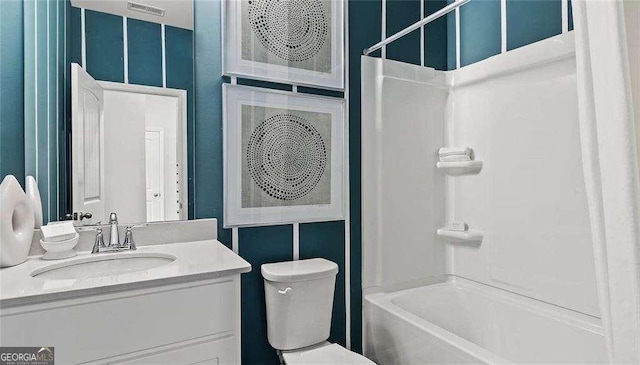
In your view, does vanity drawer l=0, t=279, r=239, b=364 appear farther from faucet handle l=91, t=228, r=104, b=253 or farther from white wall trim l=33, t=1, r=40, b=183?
white wall trim l=33, t=1, r=40, b=183

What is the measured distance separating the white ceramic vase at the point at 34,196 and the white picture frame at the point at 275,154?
0.69m

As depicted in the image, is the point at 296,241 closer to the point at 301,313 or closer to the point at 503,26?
the point at 301,313

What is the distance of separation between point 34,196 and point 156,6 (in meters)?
0.91

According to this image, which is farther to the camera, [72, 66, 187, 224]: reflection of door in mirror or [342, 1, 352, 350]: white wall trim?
[342, 1, 352, 350]: white wall trim

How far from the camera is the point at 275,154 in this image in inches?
71.1

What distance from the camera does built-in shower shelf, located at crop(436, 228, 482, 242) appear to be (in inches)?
83.4

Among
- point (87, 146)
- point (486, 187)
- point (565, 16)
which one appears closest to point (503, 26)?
point (565, 16)

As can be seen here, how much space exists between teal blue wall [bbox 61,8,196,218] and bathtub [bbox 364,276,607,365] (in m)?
1.13

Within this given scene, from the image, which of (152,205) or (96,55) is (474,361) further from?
(96,55)

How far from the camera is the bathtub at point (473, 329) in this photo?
60.9 inches

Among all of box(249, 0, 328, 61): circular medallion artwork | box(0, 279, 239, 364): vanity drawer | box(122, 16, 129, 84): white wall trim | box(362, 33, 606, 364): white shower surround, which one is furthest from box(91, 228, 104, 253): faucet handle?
box(362, 33, 606, 364): white shower surround

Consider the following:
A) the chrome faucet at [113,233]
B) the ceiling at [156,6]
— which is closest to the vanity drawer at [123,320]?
the chrome faucet at [113,233]

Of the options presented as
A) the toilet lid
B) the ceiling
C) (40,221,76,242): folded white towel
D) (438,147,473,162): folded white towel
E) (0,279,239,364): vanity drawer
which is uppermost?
the ceiling

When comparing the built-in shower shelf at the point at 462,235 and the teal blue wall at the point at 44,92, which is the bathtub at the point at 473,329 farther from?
the teal blue wall at the point at 44,92
